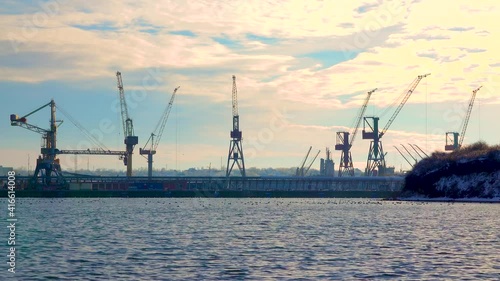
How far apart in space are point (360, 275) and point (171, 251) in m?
20.5

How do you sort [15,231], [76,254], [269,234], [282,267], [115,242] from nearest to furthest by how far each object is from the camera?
[282,267], [76,254], [115,242], [269,234], [15,231]

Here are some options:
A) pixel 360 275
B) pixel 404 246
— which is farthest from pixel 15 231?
pixel 360 275

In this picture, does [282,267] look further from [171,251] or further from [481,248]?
[481,248]

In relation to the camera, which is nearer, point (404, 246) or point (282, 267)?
point (282, 267)

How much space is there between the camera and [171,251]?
65.4 metres

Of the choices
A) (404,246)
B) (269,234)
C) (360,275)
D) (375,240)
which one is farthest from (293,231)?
(360,275)

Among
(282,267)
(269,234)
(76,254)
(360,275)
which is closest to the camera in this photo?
(360,275)

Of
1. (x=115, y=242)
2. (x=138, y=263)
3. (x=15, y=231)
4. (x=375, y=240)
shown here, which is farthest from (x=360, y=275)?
(x=15, y=231)

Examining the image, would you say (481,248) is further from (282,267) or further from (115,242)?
(115,242)

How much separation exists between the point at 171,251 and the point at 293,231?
26.8 meters

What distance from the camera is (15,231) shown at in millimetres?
90375

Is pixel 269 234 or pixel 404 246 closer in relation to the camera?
pixel 404 246

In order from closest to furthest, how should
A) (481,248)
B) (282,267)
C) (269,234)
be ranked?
1. (282,267)
2. (481,248)
3. (269,234)

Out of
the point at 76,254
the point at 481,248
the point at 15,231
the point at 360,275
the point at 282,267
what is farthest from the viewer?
the point at 15,231
